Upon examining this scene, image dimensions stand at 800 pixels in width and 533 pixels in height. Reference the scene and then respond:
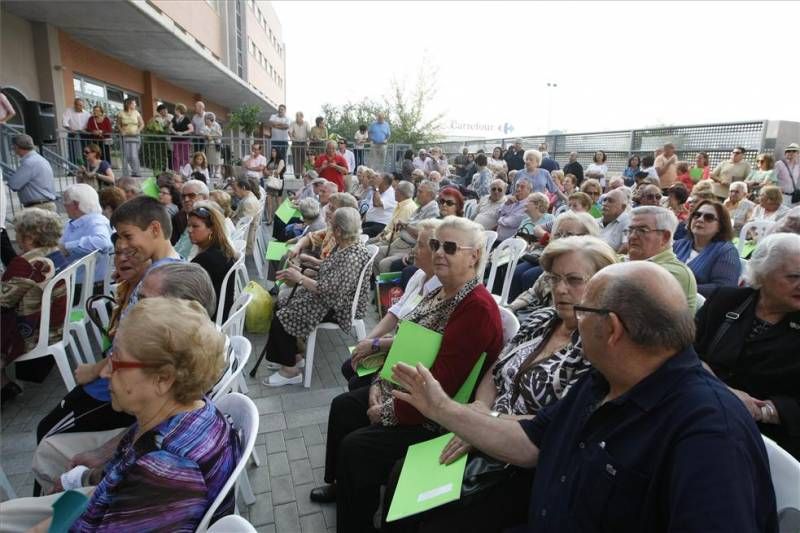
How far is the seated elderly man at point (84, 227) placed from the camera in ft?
12.8

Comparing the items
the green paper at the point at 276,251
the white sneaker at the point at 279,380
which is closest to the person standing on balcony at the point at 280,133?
the green paper at the point at 276,251

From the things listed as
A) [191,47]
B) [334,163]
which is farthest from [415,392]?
[191,47]

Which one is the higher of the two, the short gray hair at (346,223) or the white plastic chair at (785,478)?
the short gray hair at (346,223)

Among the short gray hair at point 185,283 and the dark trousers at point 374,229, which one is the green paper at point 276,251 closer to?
the dark trousers at point 374,229

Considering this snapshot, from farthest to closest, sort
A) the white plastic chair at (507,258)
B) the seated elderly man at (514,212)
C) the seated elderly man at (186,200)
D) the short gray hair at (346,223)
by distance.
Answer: the seated elderly man at (514,212) → the seated elderly man at (186,200) → the white plastic chair at (507,258) → the short gray hair at (346,223)

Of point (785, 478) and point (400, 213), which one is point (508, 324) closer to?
point (785, 478)

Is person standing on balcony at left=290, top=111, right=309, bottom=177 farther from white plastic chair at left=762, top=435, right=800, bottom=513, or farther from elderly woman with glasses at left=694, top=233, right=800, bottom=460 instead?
white plastic chair at left=762, top=435, right=800, bottom=513

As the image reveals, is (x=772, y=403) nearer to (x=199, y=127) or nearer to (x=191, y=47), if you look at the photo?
(x=199, y=127)

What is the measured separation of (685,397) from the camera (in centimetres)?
111

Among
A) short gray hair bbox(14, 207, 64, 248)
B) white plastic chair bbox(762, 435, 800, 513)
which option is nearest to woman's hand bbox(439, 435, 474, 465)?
white plastic chair bbox(762, 435, 800, 513)

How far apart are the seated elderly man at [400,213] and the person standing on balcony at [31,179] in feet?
14.7

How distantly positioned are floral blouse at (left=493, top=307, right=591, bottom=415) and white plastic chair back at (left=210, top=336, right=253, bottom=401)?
111 cm

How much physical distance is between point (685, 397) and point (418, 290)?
2.11m

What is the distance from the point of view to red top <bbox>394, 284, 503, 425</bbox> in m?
2.05
